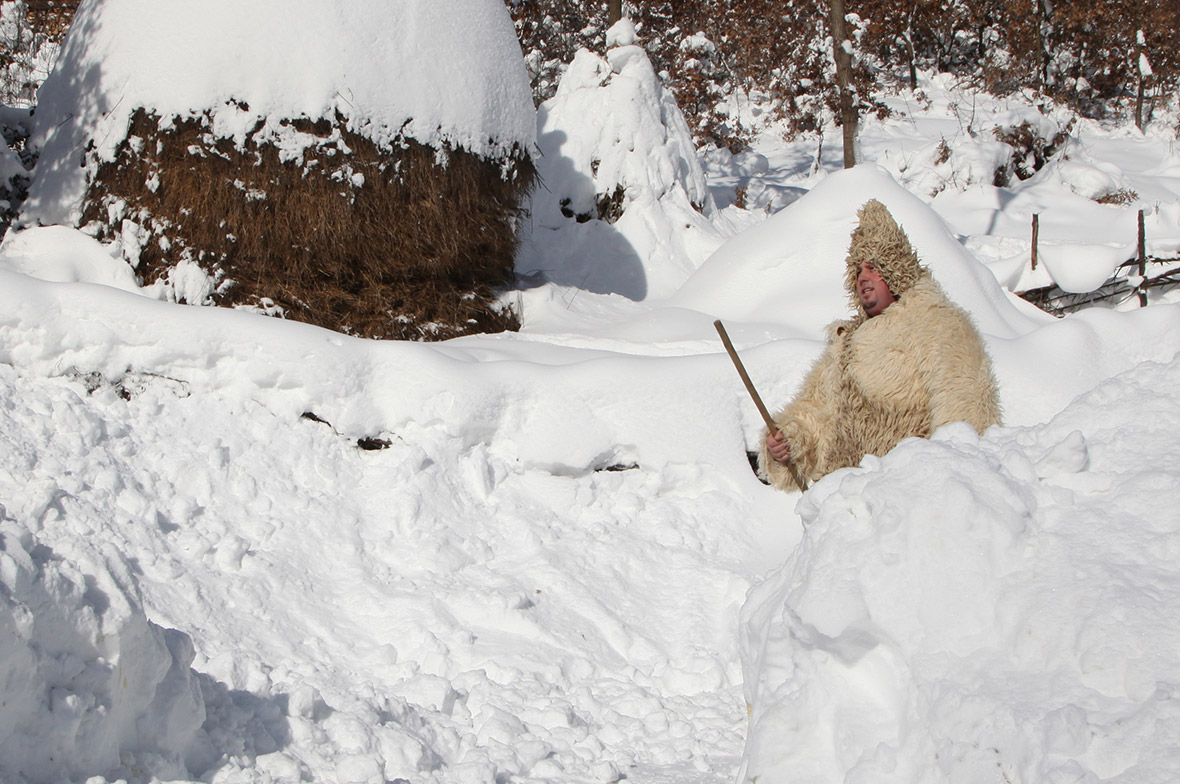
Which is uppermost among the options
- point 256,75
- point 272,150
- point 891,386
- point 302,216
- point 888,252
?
point 256,75

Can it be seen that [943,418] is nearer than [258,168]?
Yes

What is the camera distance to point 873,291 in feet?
10.8

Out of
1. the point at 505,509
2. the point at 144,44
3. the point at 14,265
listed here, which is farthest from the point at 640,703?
the point at 144,44

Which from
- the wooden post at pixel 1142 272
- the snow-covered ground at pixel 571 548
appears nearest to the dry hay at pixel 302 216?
the snow-covered ground at pixel 571 548

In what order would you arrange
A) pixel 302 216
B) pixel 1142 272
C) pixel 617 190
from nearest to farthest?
1. pixel 302 216
2. pixel 1142 272
3. pixel 617 190

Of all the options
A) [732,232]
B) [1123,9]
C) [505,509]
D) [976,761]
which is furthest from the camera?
[1123,9]

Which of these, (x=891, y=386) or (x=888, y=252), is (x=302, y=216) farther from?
(x=891, y=386)

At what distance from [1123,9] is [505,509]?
20.3 metres

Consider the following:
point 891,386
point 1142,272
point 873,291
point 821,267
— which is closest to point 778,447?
point 891,386

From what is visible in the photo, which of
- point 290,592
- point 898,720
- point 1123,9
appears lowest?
point 290,592

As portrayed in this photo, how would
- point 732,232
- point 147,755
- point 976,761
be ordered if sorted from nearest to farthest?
point 976,761 → point 147,755 → point 732,232

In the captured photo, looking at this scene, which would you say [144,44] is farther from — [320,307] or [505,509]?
[505,509]

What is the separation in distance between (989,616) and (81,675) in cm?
185

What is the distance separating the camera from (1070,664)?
152 cm
